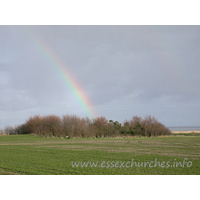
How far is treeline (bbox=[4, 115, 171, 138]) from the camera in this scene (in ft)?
131

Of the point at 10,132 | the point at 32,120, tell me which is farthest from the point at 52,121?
the point at 10,132

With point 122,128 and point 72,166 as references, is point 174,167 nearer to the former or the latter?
point 72,166

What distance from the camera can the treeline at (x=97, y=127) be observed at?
39.8m

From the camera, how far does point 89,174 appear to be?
8.76 metres

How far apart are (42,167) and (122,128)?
3670 centimetres

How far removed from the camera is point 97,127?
4341 centimetres

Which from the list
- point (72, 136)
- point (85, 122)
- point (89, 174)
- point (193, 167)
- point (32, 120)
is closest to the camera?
point (89, 174)

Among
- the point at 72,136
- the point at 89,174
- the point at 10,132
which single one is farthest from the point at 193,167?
the point at 10,132

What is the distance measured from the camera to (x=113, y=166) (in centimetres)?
1030

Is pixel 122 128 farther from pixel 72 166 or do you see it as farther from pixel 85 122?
pixel 72 166

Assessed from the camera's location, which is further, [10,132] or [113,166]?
[10,132]

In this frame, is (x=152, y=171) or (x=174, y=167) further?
(x=174, y=167)

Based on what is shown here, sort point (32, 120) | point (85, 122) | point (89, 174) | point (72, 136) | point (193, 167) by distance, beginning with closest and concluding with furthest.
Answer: point (89, 174), point (193, 167), point (72, 136), point (85, 122), point (32, 120)

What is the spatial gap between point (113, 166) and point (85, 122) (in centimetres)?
3309
